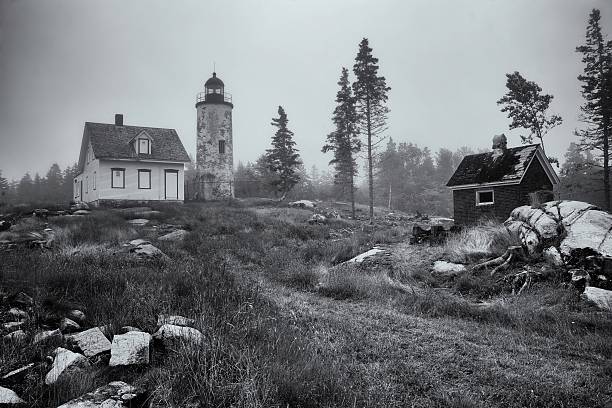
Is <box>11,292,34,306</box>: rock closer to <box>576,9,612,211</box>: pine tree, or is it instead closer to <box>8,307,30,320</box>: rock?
<box>8,307,30,320</box>: rock

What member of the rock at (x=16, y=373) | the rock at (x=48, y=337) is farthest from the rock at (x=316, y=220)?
the rock at (x=16, y=373)

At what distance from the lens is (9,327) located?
4.36 meters

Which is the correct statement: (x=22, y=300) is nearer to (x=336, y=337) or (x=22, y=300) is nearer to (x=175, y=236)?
(x=336, y=337)

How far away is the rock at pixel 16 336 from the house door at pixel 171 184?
2914 centimetres

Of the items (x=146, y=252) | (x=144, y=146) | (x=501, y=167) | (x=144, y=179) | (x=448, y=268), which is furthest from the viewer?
(x=144, y=146)

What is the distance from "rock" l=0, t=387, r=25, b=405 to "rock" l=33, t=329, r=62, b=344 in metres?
0.96

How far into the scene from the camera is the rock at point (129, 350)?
381 cm

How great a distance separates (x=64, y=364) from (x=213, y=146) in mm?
37047

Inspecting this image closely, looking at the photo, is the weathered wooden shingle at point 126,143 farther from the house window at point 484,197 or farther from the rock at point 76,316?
the rock at point 76,316

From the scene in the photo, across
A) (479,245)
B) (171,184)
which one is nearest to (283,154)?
(171,184)

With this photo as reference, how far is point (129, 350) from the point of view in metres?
3.92

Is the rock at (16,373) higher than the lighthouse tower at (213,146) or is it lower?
lower

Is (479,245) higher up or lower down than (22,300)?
lower down

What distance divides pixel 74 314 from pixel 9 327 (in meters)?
0.81
